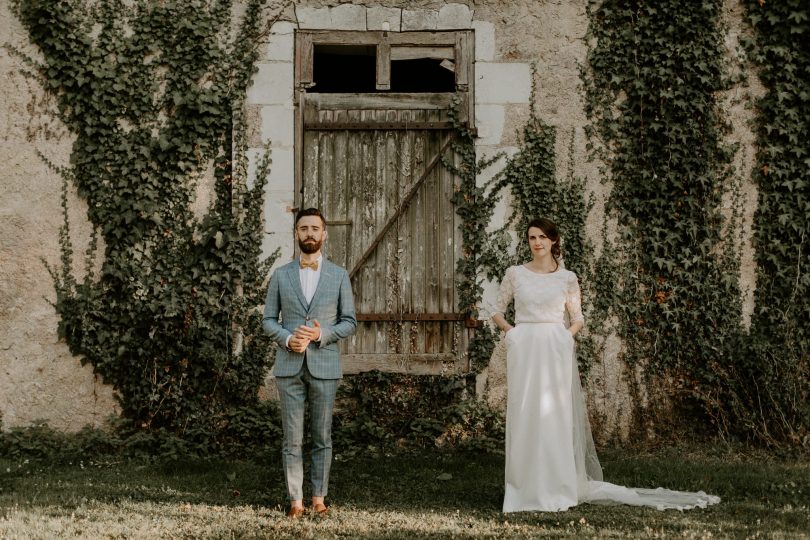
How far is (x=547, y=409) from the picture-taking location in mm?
4637

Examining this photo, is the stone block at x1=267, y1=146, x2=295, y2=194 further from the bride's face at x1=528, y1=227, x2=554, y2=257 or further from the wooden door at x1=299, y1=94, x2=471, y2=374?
the bride's face at x1=528, y1=227, x2=554, y2=257

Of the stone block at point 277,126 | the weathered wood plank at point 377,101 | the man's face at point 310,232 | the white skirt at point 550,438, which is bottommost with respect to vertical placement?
the white skirt at point 550,438

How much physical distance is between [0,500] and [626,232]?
16.6 ft

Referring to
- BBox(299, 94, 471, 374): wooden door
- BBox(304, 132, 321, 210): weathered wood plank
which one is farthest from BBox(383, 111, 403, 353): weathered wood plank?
BBox(304, 132, 321, 210): weathered wood plank

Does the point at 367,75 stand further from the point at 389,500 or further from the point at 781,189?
the point at 389,500

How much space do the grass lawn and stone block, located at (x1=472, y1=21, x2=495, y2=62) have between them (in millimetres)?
3370

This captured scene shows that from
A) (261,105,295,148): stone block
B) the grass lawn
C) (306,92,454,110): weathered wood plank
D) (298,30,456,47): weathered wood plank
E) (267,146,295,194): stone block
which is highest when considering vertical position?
(298,30,456,47): weathered wood plank

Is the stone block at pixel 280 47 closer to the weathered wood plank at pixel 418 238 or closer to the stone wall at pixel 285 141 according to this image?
the stone wall at pixel 285 141

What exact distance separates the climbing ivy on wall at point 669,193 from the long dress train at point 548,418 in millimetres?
1852

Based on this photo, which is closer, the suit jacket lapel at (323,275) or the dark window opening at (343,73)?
the suit jacket lapel at (323,275)

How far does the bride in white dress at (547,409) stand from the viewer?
4.55 meters

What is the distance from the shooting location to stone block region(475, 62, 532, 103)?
668 centimetres

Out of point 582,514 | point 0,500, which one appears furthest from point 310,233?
point 0,500

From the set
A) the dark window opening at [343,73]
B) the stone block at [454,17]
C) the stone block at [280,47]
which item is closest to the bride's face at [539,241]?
the stone block at [454,17]
